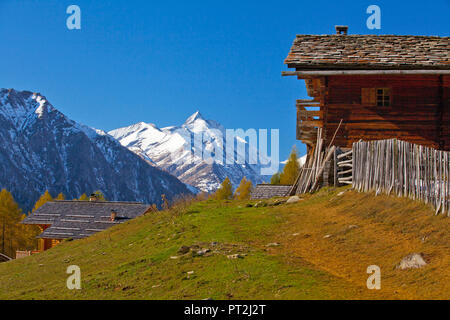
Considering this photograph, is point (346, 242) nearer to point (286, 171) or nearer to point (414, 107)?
point (414, 107)

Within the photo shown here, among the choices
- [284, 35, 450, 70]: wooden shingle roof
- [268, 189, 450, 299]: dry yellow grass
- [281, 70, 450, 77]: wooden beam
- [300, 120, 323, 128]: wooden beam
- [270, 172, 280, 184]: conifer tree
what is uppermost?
[284, 35, 450, 70]: wooden shingle roof

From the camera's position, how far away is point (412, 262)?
31.0 feet

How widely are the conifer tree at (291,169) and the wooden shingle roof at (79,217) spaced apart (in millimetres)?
31764

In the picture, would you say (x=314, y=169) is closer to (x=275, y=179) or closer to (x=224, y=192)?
(x=224, y=192)

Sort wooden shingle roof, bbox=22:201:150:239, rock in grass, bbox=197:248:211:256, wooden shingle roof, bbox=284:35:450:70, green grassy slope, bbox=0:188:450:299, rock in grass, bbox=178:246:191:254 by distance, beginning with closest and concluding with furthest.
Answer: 1. green grassy slope, bbox=0:188:450:299
2. rock in grass, bbox=197:248:211:256
3. rock in grass, bbox=178:246:191:254
4. wooden shingle roof, bbox=284:35:450:70
5. wooden shingle roof, bbox=22:201:150:239

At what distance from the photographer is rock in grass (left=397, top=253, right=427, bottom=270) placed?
30.5 ft

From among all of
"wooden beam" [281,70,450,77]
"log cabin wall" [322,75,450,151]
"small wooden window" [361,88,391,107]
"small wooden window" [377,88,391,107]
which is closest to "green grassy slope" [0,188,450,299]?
"log cabin wall" [322,75,450,151]

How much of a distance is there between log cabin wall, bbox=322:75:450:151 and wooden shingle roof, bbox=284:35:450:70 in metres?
0.97

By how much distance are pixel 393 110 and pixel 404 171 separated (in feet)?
31.1

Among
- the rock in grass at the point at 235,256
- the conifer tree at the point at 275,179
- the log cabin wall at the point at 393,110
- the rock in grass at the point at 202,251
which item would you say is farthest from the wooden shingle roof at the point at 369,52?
the conifer tree at the point at 275,179

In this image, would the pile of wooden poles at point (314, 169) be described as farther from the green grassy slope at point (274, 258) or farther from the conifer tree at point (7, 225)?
the conifer tree at point (7, 225)

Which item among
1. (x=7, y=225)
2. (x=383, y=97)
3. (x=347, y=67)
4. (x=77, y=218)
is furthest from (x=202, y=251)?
(x=7, y=225)

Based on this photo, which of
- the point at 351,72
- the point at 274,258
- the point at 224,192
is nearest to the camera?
the point at 274,258

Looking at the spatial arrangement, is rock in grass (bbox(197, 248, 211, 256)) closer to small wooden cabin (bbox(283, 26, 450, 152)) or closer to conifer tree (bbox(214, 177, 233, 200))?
small wooden cabin (bbox(283, 26, 450, 152))
